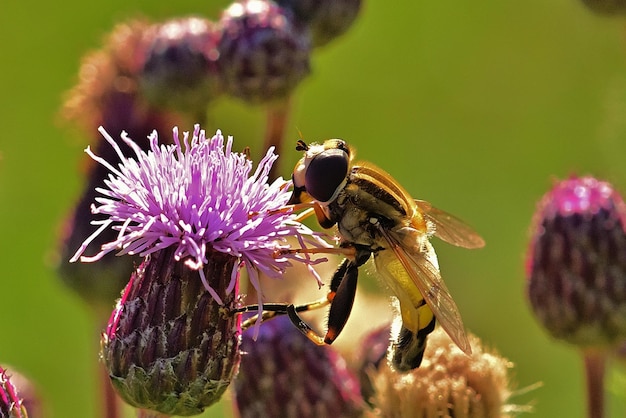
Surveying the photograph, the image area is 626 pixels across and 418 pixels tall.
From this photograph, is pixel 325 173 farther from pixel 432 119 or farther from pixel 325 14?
pixel 432 119

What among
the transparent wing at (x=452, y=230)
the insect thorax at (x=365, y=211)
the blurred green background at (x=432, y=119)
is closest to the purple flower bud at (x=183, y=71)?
the transparent wing at (x=452, y=230)

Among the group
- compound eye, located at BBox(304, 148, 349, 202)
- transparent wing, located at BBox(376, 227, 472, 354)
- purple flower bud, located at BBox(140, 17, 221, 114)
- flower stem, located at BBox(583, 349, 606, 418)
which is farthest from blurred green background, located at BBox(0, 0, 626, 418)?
compound eye, located at BBox(304, 148, 349, 202)

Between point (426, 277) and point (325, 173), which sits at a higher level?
point (325, 173)

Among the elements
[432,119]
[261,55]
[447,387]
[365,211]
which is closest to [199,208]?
[365,211]

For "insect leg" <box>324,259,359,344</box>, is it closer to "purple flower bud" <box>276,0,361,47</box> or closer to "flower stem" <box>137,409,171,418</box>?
"flower stem" <box>137,409,171,418</box>

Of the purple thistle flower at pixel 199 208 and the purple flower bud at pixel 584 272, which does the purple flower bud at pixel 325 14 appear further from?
the purple thistle flower at pixel 199 208

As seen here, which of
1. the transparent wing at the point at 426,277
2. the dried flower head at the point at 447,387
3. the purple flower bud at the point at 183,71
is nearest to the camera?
the transparent wing at the point at 426,277

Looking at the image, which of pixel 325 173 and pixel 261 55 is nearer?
pixel 325 173

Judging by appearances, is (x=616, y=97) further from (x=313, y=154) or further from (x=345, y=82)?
(x=345, y=82)
